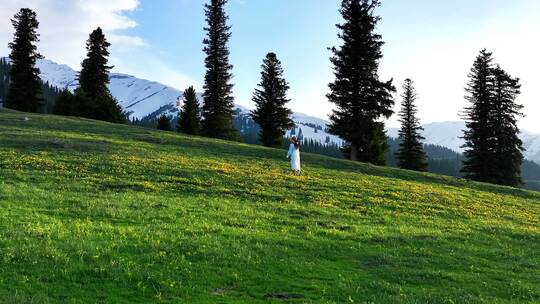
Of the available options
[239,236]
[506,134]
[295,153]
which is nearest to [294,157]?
[295,153]

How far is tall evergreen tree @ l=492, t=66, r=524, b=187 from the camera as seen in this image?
6619 centimetres

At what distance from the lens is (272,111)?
81688 millimetres

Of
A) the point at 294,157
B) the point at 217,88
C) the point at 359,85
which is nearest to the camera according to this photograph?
the point at 294,157

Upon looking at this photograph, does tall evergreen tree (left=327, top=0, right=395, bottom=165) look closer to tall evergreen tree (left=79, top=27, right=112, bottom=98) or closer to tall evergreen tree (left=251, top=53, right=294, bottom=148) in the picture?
tall evergreen tree (left=251, top=53, right=294, bottom=148)

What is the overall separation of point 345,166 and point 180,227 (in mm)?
29892

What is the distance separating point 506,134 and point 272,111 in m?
34.3

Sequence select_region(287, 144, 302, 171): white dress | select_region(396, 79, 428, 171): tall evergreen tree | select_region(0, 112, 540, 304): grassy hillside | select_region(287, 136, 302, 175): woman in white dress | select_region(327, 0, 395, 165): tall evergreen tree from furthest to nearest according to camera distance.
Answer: select_region(396, 79, 428, 171): tall evergreen tree
select_region(327, 0, 395, 165): tall evergreen tree
select_region(287, 144, 302, 171): white dress
select_region(287, 136, 302, 175): woman in white dress
select_region(0, 112, 540, 304): grassy hillside

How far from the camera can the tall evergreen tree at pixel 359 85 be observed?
57344 mm

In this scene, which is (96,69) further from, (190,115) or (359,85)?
(359,85)

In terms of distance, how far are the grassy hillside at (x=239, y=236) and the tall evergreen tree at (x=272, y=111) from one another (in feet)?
149

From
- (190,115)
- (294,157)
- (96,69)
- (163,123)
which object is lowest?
(294,157)

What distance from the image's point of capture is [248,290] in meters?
11.4

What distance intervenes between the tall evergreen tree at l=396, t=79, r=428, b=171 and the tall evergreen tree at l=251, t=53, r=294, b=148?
1827 centimetres

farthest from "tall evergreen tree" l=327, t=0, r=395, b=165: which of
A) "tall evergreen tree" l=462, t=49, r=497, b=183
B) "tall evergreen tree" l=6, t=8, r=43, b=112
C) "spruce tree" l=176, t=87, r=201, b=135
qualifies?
"tall evergreen tree" l=6, t=8, r=43, b=112
